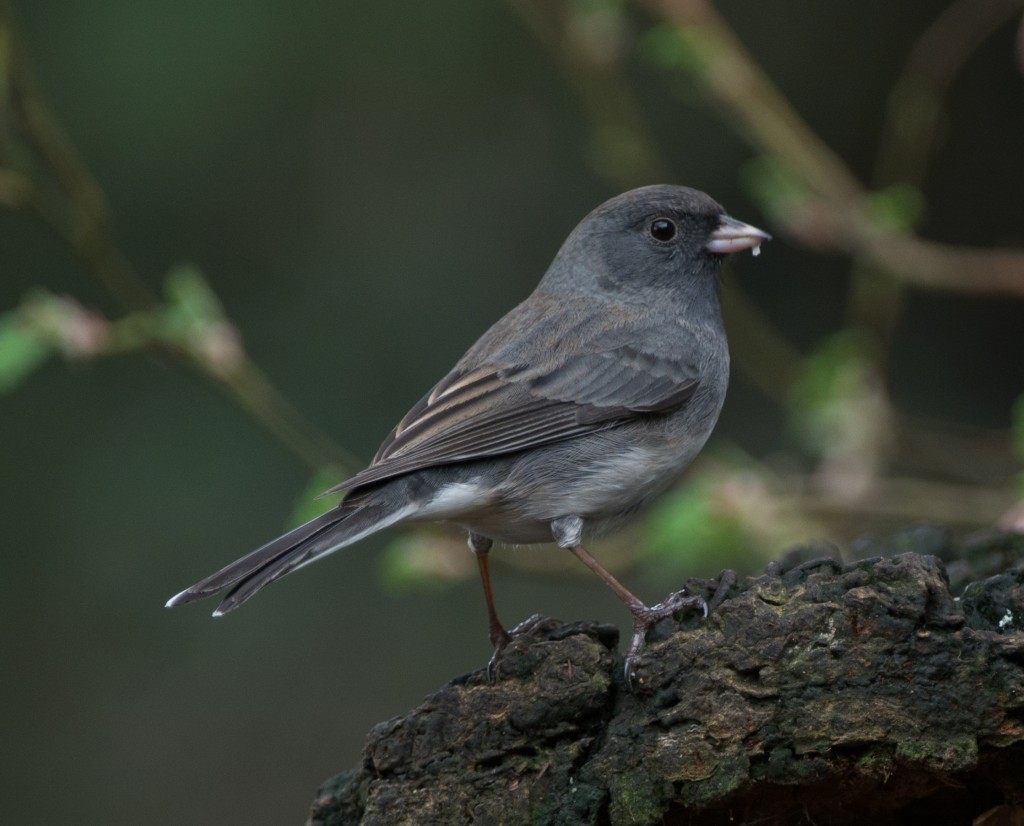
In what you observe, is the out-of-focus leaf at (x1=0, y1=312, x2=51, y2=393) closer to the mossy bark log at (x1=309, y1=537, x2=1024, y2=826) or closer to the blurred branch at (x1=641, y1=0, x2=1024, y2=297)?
the mossy bark log at (x1=309, y1=537, x2=1024, y2=826)

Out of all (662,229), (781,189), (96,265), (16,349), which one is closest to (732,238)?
(662,229)

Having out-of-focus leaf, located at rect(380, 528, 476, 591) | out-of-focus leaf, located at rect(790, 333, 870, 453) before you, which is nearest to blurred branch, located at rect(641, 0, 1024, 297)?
out-of-focus leaf, located at rect(790, 333, 870, 453)

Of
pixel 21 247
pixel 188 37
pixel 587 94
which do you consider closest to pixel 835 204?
pixel 587 94

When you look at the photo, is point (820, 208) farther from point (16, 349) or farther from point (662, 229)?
point (16, 349)

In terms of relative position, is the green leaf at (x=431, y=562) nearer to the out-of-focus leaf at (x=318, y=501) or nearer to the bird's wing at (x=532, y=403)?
A: the out-of-focus leaf at (x=318, y=501)

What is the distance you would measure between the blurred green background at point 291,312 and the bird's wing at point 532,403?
2.70 meters

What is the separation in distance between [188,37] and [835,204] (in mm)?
3273

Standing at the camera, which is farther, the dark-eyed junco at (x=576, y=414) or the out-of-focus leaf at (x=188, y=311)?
the out-of-focus leaf at (x=188, y=311)

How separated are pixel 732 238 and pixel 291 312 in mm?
3141

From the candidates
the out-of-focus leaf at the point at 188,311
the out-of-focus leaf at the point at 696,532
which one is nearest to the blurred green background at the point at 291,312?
the out-of-focus leaf at the point at 696,532

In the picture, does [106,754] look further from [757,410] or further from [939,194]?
[939,194]

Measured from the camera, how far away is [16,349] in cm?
307

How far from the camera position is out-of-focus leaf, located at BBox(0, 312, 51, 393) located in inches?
120

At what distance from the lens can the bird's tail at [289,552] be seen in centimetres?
224
